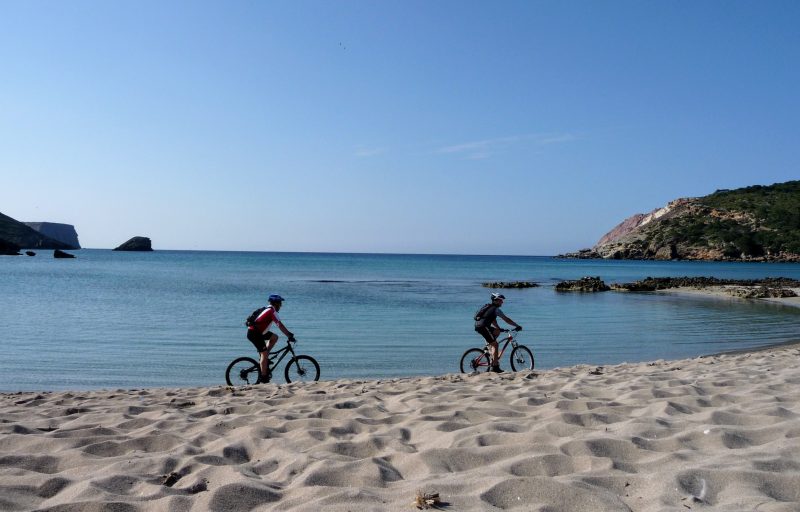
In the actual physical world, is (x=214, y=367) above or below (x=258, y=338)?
below

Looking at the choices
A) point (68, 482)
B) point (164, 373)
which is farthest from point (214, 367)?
point (68, 482)

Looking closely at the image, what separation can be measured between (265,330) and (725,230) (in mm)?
150926

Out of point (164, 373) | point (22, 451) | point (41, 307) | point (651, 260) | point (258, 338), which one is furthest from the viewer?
point (651, 260)

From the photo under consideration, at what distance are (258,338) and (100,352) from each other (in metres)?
8.20

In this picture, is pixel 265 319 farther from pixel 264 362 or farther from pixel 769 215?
pixel 769 215

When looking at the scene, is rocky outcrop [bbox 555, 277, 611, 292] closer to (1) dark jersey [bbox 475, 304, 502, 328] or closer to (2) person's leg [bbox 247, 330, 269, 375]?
(1) dark jersey [bbox 475, 304, 502, 328]

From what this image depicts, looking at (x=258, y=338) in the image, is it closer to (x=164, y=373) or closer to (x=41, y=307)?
(x=164, y=373)

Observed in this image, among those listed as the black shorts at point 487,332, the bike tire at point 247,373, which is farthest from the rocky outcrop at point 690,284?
the bike tire at point 247,373

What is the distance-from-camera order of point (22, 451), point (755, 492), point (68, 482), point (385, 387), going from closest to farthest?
1. point (755, 492)
2. point (68, 482)
3. point (22, 451)
4. point (385, 387)

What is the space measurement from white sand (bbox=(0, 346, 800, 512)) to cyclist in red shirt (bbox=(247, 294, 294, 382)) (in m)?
1.86

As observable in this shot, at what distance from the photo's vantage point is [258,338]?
40.7 feet

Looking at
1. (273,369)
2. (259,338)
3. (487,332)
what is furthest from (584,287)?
(259,338)

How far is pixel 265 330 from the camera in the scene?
1248 centimetres

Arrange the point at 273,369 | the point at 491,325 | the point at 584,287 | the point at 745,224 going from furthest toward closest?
the point at 745,224 < the point at 584,287 < the point at 491,325 < the point at 273,369
